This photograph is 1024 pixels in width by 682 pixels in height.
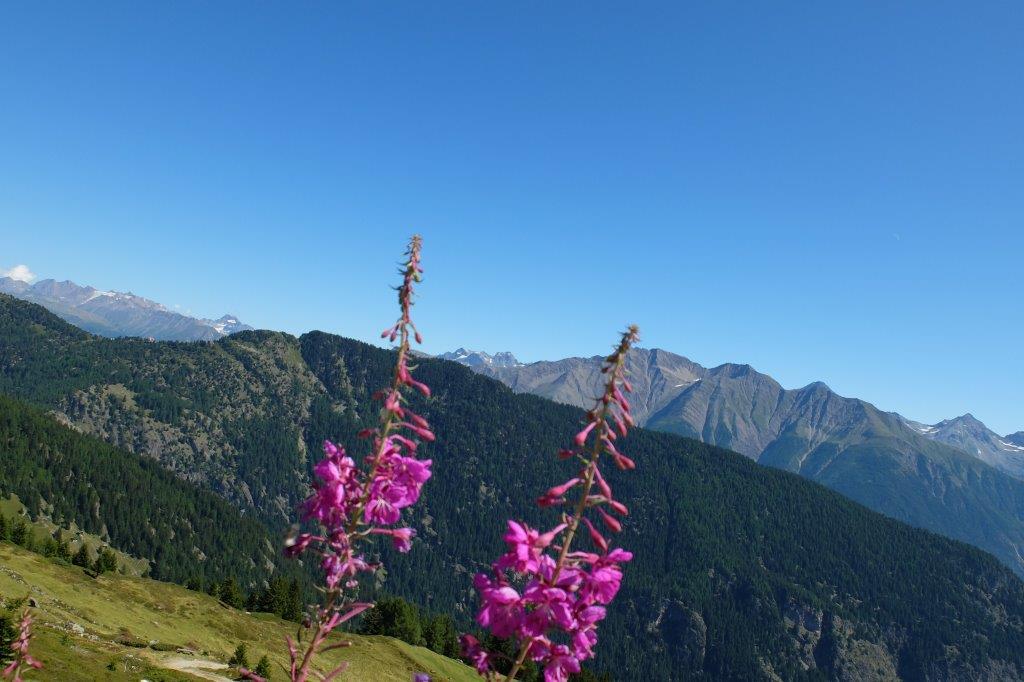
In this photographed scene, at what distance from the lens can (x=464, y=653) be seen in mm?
5785

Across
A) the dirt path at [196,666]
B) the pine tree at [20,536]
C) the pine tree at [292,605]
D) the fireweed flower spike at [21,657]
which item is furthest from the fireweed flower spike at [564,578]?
the pine tree at [20,536]

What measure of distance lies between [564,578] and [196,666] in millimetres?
64158

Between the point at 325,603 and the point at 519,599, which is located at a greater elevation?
the point at 519,599

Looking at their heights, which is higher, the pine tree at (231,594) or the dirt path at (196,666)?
the dirt path at (196,666)

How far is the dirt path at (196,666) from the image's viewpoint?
52.4 meters

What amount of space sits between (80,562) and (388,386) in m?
122

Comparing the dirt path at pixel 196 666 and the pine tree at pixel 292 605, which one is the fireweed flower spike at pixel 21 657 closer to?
the dirt path at pixel 196 666

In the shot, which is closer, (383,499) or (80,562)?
(383,499)

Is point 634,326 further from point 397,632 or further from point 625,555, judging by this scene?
point 397,632

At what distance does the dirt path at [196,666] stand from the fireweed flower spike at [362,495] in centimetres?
5577

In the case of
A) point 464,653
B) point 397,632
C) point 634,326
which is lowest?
point 397,632

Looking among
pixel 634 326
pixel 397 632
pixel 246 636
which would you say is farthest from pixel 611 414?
pixel 397 632

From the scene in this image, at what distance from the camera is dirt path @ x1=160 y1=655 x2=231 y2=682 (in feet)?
172

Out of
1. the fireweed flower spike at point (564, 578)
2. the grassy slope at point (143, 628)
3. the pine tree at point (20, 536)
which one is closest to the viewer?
the fireweed flower spike at point (564, 578)
